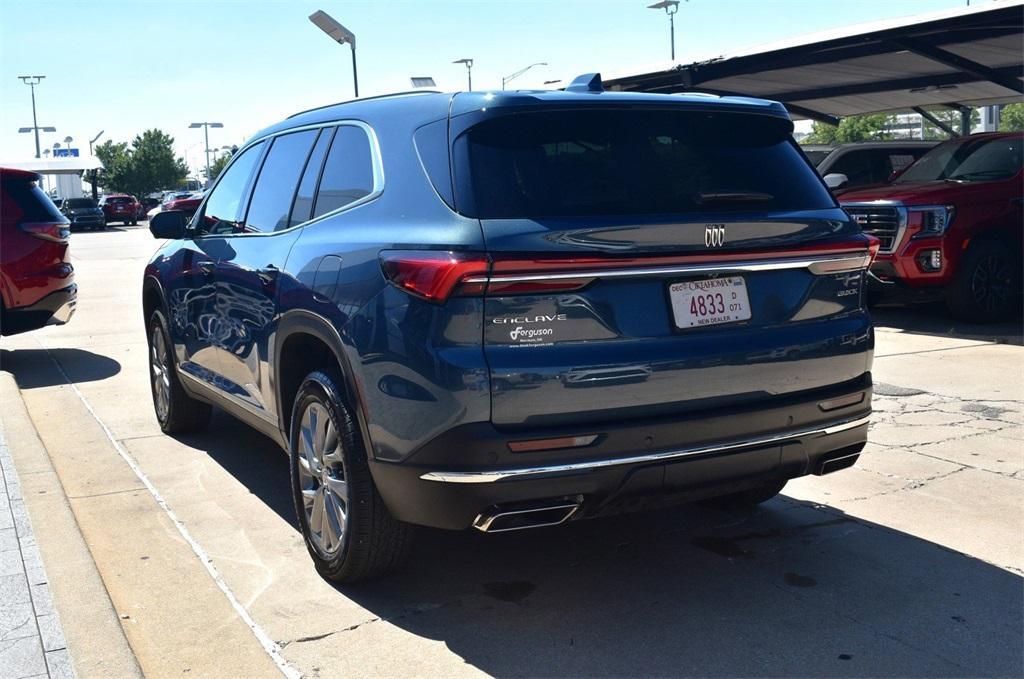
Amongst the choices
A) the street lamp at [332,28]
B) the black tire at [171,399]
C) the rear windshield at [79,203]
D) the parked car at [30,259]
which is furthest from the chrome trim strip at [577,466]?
the rear windshield at [79,203]

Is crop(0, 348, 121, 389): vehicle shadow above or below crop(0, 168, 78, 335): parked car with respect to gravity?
below

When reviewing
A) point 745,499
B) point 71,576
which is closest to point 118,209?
point 71,576

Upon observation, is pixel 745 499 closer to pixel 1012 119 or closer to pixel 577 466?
pixel 577 466

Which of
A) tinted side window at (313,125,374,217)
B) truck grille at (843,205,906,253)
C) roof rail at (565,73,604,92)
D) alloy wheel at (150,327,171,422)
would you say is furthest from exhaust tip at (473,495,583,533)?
truck grille at (843,205,906,253)

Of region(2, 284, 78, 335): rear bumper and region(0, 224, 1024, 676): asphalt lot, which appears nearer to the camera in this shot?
region(0, 224, 1024, 676): asphalt lot

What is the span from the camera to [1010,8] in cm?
1088

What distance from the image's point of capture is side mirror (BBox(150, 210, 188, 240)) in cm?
603

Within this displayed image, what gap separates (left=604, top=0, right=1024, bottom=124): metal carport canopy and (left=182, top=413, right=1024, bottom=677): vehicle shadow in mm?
8348

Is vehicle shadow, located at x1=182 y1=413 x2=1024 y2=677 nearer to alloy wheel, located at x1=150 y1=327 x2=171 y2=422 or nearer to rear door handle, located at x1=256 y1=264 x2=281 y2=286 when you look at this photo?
rear door handle, located at x1=256 y1=264 x2=281 y2=286

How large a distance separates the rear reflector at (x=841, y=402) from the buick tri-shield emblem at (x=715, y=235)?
723mm

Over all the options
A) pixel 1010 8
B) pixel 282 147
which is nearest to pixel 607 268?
pixel 282 147

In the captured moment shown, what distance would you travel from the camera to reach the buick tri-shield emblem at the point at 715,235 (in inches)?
144

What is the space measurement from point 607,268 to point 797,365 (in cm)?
85

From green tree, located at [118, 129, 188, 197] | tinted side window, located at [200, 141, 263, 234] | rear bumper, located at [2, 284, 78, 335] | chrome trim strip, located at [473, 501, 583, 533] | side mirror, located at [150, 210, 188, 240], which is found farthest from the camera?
green tree, located at [118, 129, 188, 197]
